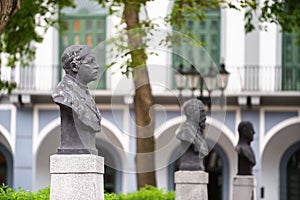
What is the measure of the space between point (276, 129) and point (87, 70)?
18.8m

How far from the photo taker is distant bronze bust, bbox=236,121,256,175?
17156mm

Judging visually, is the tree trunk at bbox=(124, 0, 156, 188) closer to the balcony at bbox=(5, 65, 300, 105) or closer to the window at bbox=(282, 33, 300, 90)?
the balcony at bbox=(5, 65, 300, 105)

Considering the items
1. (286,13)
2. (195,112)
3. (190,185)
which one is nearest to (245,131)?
(286,13)

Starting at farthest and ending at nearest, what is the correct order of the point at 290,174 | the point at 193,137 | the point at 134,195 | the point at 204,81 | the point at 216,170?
the point at 216,170 → the point at 290,174 → the point at 204,81 → the point at 134,195 → the point at 193,137

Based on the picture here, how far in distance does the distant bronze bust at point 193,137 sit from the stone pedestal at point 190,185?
22cm

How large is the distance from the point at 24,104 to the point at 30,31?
976cm

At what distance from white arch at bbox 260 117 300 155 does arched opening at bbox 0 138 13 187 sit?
7.36m

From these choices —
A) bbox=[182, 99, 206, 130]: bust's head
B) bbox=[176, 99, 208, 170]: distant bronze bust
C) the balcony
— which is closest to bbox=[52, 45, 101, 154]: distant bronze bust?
bbox=[176, 99, 208, 170]: distant bronze bust

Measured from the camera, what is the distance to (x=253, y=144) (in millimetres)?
27625

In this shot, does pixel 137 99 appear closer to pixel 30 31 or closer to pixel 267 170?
pixel 30 31

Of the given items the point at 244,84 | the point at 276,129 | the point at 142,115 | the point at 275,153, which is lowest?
the point at 142,115

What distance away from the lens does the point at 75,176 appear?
9234 millimetres

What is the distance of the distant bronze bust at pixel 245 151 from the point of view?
1716 centimetres

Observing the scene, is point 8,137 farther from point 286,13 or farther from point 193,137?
point 193,137
